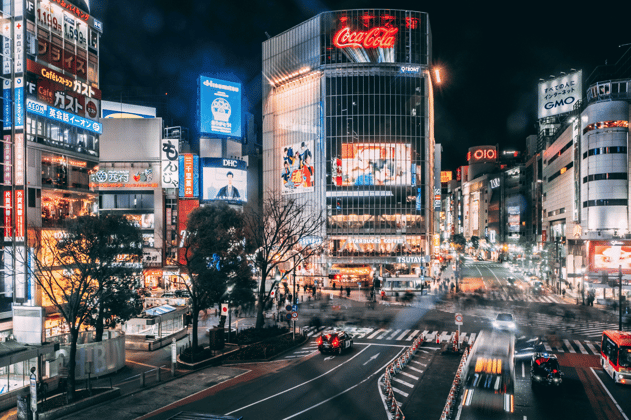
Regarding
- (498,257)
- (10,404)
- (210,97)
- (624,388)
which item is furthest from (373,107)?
(498,257)

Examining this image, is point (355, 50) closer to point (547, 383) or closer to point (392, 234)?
point (392, 234)

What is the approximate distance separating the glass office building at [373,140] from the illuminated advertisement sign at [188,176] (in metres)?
22.2

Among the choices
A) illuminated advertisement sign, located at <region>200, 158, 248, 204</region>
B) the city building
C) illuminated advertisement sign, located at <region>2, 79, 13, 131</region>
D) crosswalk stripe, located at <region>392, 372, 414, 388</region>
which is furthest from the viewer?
illuminated advertisement sign, located at <region>200, 158, 248, 204</region>

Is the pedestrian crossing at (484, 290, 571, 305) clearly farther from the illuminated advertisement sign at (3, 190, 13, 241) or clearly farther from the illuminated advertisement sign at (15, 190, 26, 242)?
the illuminated advertisement sign at (3, 190, 13, 241)

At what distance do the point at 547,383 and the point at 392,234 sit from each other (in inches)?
2272

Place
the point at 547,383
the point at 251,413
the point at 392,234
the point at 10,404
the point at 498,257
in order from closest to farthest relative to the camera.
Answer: the point at 251,413, the point at 10,404, the point at 547,383, the point at 392,234, the point at 498,257

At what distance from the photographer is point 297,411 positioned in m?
19.4

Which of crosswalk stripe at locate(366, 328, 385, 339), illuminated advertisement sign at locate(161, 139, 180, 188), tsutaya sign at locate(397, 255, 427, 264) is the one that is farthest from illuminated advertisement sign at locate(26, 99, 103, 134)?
tsutaya sign at locate(397, 255, 427, 264)

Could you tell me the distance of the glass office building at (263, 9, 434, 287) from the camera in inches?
3130

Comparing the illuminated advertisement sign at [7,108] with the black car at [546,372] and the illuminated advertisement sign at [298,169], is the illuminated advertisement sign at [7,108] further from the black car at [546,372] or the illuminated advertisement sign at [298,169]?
the illuminated advertisement sign at [298,169]

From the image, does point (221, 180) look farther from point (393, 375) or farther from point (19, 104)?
point (393, 375)

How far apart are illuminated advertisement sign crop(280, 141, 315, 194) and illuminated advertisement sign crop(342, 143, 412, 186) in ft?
26.7

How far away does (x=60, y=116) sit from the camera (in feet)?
108

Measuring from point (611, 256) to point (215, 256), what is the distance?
47.9 metres
